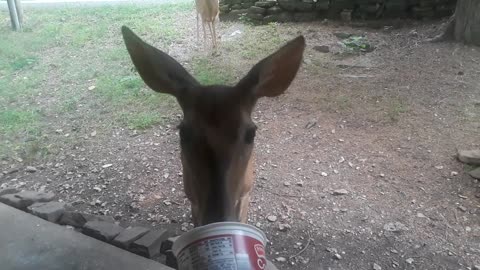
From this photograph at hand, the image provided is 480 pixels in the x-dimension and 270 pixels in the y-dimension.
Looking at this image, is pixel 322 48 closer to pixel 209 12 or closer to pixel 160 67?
pixel 209 12

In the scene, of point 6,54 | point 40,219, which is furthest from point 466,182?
point 6,54

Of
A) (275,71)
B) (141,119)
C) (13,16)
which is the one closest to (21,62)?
(13,16)

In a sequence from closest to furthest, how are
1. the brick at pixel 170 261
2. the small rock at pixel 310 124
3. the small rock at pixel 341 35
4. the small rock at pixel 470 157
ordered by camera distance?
the brick at pixel 170 261
the small rock at pixel 470 157
the small rock at pixel 310 124
the small rock at pixel 341 35

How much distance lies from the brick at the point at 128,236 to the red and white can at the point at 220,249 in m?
1.78

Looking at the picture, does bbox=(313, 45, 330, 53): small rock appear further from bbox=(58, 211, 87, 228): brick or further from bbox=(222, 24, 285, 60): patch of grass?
bbox=(58, 211, 87, 228): brick

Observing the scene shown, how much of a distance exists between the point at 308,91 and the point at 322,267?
317cm

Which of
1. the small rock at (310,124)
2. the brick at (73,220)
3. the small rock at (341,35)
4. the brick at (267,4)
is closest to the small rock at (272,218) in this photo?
the brick at (73,220)

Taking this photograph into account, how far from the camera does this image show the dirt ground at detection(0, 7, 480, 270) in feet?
12.7

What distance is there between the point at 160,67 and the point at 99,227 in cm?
150

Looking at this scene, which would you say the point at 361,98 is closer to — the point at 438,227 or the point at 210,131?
the point at 438,227

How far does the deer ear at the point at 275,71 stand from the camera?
2.70 meters

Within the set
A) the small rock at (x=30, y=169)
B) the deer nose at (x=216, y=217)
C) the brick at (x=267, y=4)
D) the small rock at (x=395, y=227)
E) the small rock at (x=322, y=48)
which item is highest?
the deer nose at (x=216, y=217)

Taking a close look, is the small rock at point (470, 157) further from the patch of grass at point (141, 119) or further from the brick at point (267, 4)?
the brick at point (267, 4)

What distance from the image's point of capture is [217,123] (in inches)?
94.9
